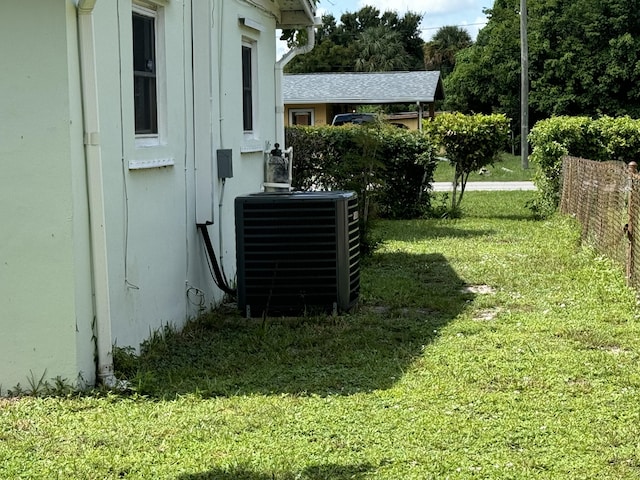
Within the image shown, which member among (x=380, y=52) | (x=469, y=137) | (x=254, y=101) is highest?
(x=380, y=52)

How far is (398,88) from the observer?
133 ft

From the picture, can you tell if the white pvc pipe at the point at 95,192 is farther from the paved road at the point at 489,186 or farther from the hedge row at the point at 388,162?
the paved road at the point at 489,186

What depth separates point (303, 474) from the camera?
4480 millimetres

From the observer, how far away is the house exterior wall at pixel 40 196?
5.74m

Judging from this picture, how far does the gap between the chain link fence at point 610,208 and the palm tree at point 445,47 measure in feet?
199

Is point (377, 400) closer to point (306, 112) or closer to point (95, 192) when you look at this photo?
point (95, 192)

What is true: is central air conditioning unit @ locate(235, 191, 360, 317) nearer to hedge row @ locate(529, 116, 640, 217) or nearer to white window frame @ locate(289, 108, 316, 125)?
hedge row @ locate(529, 116, 640, 217)

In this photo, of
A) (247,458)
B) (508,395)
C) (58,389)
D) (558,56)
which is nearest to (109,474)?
(247,458)

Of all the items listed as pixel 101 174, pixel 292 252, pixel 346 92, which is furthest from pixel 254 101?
pixel 346 92

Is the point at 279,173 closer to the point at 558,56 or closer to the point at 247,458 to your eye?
the point at 247,458

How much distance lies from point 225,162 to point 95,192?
3.03 metres

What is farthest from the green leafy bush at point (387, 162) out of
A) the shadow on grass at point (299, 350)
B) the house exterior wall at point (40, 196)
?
the house exterior wall at point (40, 196)

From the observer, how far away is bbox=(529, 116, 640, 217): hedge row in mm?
16359

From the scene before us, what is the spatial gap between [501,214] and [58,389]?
13.0 metres
